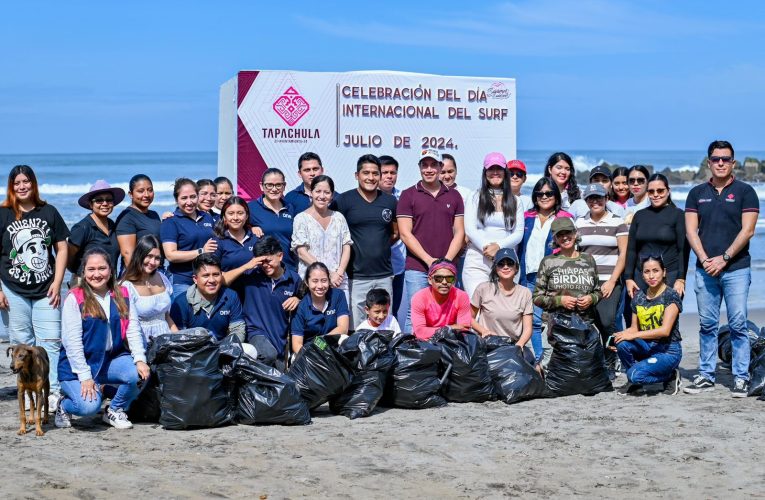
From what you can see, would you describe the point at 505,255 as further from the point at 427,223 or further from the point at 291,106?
the point at 291,106

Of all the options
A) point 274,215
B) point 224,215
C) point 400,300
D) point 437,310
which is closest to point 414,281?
point 400,300

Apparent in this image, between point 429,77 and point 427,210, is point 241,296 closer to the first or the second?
point 427,210

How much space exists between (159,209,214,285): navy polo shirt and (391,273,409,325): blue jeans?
5.52 ft

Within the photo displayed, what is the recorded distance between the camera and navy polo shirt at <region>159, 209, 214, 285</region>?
7.30 meters

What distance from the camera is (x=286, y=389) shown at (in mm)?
6438

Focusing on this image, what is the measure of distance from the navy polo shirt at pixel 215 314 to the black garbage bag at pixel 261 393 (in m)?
0.44

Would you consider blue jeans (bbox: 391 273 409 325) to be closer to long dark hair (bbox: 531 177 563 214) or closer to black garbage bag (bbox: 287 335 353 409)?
long dark hair (bbox: 531 177 563 214)

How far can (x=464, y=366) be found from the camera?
7070 mm

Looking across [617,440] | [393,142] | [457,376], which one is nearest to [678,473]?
[617,440]

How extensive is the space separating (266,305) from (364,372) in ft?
3.17

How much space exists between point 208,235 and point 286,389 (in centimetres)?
152

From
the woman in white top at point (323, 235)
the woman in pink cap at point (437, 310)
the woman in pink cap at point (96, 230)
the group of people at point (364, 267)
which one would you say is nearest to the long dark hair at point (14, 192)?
the group of people at point (364, 267)

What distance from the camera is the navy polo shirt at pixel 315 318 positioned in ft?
23.6

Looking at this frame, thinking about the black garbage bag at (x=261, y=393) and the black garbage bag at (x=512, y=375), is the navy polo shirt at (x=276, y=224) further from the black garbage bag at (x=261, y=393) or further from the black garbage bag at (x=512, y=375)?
the black garbage bag at (x=512, y=375)
